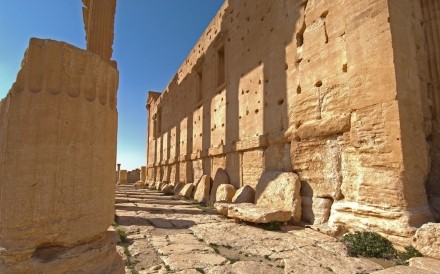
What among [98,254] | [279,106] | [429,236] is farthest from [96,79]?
[279,106]

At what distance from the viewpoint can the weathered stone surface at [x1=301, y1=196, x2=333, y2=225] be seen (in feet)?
18.4

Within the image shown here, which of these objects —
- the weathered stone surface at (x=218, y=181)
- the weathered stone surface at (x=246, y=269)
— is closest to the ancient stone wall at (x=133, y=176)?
the weathered stone surface at (x=218, y=181)

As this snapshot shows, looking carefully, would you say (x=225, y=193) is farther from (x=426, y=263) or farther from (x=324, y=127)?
(x=426, y=263)

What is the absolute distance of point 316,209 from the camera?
5773mm

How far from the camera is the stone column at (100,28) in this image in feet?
27.4

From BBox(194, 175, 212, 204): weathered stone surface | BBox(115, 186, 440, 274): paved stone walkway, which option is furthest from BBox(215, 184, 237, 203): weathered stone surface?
BBox(115, 186, 440, 274): paved stone walkway

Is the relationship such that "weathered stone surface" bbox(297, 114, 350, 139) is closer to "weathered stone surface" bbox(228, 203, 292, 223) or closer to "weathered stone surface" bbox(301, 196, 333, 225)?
"weathered stone surface" bbox(301, 196, 333, 225)

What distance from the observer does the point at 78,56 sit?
8.13 ft

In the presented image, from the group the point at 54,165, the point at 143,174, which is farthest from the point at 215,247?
the point at 143,174

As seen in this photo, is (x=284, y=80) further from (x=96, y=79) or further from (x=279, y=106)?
(x=96, y=79)

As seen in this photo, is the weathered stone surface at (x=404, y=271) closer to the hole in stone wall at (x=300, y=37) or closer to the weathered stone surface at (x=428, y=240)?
the weathered stone surface at (x=428, y=240)

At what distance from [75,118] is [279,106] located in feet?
19.1

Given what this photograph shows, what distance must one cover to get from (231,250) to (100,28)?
24.3ft

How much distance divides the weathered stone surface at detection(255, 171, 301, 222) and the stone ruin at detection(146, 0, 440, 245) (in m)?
0.20
